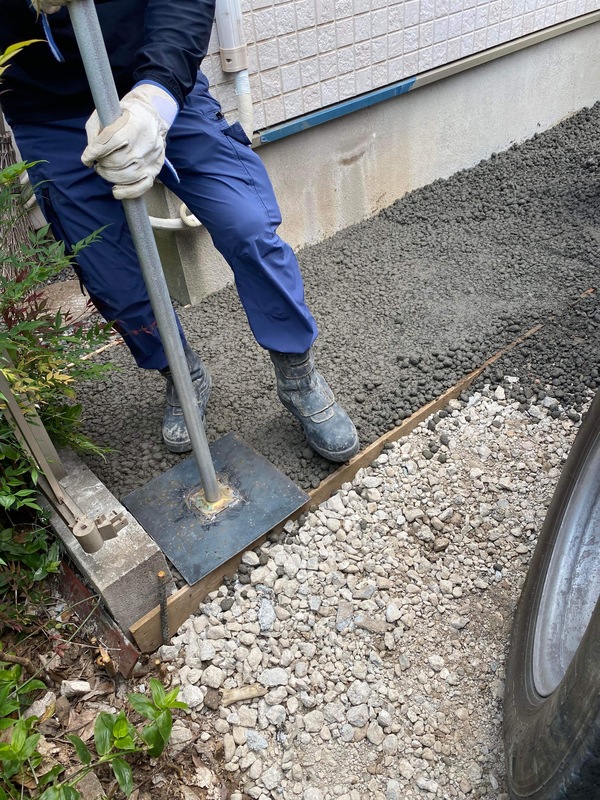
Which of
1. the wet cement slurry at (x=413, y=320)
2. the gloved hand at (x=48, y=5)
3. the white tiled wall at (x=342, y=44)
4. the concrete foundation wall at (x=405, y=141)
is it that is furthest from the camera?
the concrete foundation wall at (x=405, y=141)

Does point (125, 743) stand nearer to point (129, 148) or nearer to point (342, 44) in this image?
point (129, 148)

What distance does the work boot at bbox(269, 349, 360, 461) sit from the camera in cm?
211

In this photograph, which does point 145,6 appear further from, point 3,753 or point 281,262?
point 3,753

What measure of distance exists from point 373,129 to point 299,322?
196cm

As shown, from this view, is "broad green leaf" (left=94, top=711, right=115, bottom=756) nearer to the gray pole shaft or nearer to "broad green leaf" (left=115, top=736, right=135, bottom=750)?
"broad green leaf" (left=115, top=736, right=135, bottom=750)

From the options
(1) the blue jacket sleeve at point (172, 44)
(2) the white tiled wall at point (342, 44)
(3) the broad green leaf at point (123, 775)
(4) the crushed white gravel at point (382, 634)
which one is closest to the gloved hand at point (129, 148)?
(1) the blue jacket sleeve at point (172, 44)

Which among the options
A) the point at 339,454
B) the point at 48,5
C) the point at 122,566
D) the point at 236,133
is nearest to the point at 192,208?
the point at 236,133

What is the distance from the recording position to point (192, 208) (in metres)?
1.93

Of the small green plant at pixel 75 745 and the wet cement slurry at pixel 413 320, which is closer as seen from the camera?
the small green plant at pixel 75 745

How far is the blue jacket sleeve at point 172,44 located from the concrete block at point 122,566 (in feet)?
3.75

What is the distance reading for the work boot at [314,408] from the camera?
211cm

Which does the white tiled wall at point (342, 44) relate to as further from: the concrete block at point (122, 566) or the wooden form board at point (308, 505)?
the concrete block at point (122, 566)

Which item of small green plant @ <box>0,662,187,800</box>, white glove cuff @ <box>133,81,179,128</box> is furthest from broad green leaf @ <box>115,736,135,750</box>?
white glove cuff @ <box>133,81,179,128</box>

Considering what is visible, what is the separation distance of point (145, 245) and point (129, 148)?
0.21 metres
